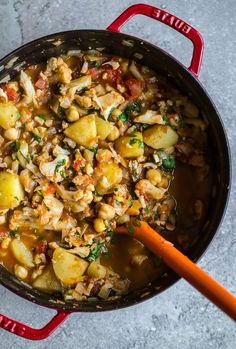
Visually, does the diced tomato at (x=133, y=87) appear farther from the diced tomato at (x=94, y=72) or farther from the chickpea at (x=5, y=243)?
the chickpea at (x=5, y=243)

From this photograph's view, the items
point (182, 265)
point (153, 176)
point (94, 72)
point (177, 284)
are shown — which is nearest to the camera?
point (182, 265)

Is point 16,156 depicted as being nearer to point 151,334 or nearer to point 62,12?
point 62,12

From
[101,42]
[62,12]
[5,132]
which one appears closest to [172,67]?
[101,42]

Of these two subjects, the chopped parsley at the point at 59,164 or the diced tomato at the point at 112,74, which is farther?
the diced tomato at the point at 112,74

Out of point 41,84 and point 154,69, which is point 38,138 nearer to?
point 41,84

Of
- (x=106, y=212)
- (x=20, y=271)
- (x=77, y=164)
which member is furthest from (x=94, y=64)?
(x=20, y=271)

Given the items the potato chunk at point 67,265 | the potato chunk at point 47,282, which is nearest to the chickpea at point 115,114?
the potato chunk at point 67,265
